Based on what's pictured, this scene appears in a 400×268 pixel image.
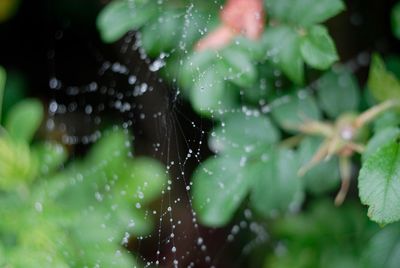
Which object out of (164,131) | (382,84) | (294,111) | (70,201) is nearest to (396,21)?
(382,84)

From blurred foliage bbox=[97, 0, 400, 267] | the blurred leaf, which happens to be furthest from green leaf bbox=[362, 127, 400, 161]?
the blurred leaf

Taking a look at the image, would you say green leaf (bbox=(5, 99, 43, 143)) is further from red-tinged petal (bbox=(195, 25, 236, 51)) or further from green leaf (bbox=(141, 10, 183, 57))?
red-tinged petal (bbox=(195, 25, 236, 51))

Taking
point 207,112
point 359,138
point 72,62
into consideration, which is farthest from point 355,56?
point 72,62

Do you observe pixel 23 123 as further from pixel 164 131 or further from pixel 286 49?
pixel 286 49

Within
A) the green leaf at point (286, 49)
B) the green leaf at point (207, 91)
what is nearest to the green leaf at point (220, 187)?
the green leaf at point (207, 91)

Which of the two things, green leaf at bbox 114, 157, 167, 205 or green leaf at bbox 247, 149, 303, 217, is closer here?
green leaf at bbox 247, 149, 303, 217
